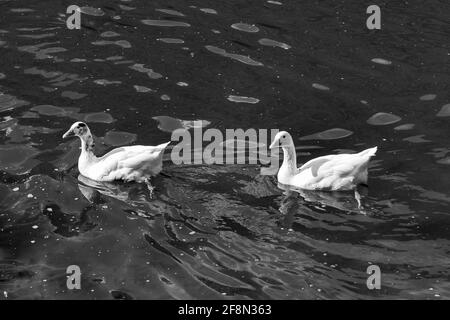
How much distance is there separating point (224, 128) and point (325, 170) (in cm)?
309

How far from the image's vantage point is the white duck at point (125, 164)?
575 inches

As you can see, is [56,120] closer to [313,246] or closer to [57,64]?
[57,64]

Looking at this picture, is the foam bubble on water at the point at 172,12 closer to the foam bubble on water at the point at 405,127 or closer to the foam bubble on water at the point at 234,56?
the foam bubble on water at the point at 234,56

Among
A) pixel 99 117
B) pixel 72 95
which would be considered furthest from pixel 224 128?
pixel 72 95

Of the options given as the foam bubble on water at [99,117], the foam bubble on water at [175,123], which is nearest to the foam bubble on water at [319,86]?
the foam bubble on water at [175,123]

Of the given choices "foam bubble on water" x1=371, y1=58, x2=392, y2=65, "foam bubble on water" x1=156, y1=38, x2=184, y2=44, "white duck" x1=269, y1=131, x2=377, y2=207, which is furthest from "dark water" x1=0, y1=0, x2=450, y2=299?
"white duck" x1=269, y1=131, x2=377, y2=207

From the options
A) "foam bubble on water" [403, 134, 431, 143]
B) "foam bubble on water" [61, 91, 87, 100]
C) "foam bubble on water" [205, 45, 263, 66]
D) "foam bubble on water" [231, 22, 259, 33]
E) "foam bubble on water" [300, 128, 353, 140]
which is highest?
"foam bubble on water" [231, 22, 259, 33]

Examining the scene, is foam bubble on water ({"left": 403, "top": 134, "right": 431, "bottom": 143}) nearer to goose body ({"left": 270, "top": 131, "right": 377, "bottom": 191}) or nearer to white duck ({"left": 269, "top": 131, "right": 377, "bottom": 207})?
goose body ({"left": 270, "top": 131, "right": 377, "bottom": 191})

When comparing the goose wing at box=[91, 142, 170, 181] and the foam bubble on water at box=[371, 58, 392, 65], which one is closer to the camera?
the goose wing at box=[91, 142, 170, 181]

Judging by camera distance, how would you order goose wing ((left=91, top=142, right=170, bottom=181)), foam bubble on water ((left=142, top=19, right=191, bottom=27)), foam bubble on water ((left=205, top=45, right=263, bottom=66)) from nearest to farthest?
goose wing ((left=91, top=142, right=170, bottom=181)), foam bubble on water ((left=205, top=45, right=263, bottom=66)), foam bubble on water ((left=142, top=19, right=191, bottom=27))

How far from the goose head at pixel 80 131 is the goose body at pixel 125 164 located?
0.29 m

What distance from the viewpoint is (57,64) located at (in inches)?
751

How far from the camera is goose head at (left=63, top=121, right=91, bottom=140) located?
50.0ft

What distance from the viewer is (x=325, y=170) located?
14.4 metres
